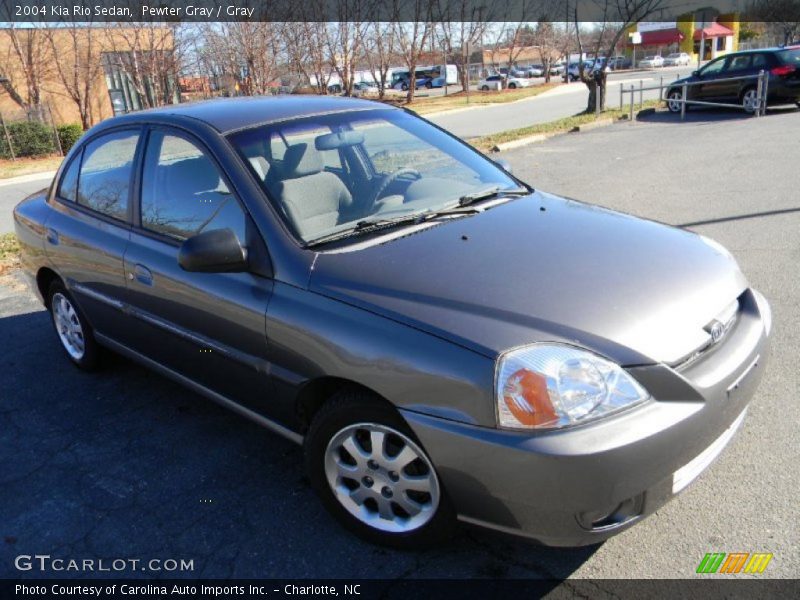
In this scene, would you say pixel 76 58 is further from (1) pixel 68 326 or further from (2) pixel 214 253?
→ (2) pixel 214 253

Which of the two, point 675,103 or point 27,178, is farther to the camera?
point 675,103

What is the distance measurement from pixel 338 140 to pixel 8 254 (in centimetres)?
578

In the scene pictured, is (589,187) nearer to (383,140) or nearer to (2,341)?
(383,140)

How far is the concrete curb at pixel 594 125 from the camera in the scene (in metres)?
15.9

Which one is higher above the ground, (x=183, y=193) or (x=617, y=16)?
(x=617, y=16)

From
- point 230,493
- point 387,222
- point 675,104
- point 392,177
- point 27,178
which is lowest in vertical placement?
point 230,493

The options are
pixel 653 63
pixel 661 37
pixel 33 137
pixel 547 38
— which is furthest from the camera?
pixel 661 37

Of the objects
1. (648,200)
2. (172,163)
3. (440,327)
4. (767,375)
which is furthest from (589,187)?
(440,327)

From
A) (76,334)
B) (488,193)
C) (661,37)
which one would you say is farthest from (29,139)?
(661,37)

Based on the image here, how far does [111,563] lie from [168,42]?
80.6 ft

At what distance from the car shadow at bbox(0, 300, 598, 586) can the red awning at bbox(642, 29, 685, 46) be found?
248ft

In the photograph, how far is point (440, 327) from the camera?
229 cm

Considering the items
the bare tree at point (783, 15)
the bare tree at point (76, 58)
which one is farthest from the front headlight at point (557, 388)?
the bare tree at point (783, 15)

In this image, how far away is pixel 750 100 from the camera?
16.2 m
